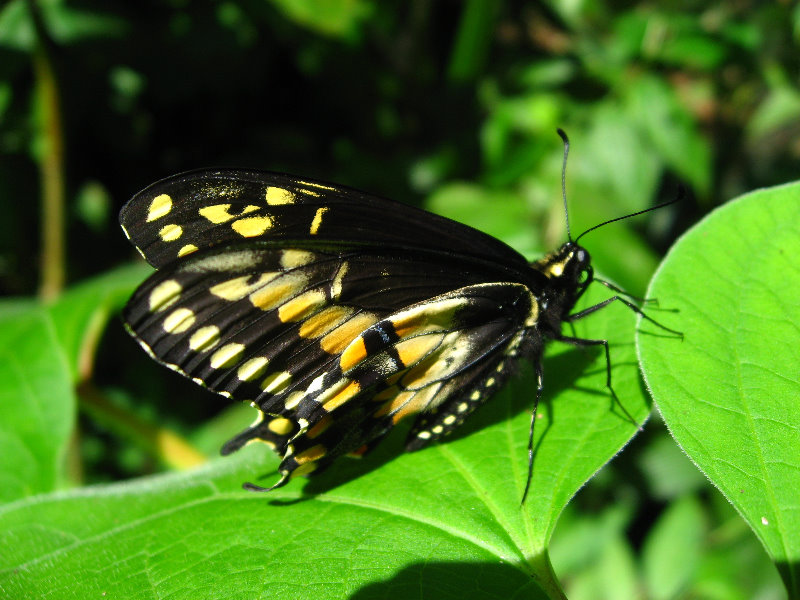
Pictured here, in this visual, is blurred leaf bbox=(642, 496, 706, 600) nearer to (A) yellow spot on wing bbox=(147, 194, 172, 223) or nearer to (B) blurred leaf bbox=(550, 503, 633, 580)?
(B) blurred leaf bbox=(550, 503, 633, 580)

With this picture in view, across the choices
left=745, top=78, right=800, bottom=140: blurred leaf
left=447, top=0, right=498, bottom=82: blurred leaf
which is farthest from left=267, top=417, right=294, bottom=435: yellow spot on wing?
left=745, top=78, right=800, bottom=140: blurred leaf

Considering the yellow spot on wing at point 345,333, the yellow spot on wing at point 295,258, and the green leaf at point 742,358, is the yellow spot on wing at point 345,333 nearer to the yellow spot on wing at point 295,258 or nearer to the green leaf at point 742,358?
the yellow spot on wing at point 295,258

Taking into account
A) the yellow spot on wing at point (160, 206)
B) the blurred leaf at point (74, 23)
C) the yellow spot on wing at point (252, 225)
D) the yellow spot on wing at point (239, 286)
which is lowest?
the yellow spot on wing at point (239, 286)

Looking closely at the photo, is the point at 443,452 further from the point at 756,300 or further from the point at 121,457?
the point at 121,457

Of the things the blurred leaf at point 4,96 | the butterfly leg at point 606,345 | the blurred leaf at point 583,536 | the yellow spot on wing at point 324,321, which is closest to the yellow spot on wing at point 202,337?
the yellow spot on wing at point 324,321

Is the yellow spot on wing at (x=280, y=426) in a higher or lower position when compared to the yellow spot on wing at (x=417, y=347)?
lower
